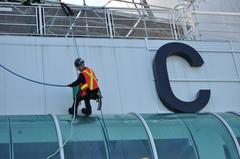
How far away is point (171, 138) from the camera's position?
14.3m

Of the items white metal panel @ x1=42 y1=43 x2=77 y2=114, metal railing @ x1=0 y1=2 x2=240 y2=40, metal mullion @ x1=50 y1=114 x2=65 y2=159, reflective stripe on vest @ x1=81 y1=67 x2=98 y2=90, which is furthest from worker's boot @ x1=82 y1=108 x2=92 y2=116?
metal railing @ x1=0 y1=2 x2=240 y2=40

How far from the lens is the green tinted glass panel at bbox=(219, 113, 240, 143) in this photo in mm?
15047

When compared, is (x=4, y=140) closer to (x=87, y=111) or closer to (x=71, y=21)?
(x=87, y=111)

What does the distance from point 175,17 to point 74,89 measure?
18.8 feet

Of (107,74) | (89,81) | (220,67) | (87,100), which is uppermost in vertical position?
(220,67)

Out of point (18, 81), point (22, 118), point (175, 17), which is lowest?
point (22, 118)

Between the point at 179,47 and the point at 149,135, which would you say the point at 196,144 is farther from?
the point at 179,47

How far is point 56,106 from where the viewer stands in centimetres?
1547

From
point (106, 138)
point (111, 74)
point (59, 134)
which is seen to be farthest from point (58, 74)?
point (106, 138)

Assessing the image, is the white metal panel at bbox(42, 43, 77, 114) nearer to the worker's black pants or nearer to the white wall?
the white wall

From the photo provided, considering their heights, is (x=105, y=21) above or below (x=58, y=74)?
above

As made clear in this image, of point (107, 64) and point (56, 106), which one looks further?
point (107, 64)

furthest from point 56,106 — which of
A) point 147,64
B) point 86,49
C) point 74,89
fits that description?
point 147,64

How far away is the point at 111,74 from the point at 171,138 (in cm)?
321
